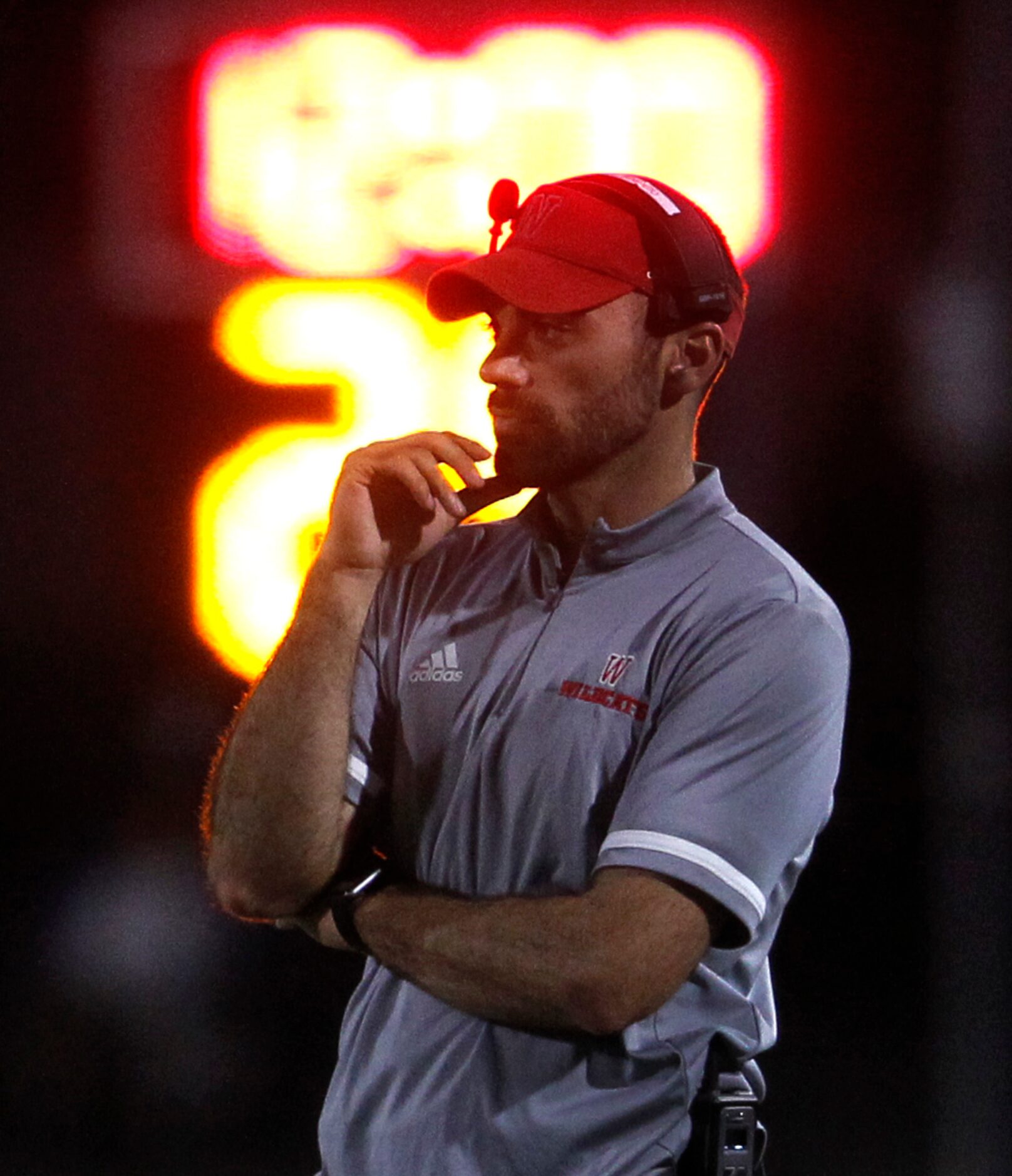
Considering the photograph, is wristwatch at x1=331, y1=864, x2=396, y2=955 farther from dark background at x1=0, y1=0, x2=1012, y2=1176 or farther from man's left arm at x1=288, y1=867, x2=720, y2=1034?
dark background at x1=0, y1=0, x2=1012, y2=1176

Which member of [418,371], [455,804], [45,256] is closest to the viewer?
[455,804]

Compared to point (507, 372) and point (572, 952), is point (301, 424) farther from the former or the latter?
point (572, 952)

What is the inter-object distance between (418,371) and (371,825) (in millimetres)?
1046

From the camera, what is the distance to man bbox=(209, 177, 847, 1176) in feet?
4.16

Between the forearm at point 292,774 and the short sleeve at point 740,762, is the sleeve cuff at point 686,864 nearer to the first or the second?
the short sleeve at point 740,762

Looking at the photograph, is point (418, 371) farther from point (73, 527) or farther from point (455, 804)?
point (455, 804)

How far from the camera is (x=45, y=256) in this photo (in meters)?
2.52

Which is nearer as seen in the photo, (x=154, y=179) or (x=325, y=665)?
(x=325, y=665)

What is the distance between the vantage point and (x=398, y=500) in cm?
150

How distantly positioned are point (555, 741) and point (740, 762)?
0.18 metres

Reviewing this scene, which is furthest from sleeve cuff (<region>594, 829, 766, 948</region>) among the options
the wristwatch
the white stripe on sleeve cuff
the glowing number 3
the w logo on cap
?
the glowing number 3

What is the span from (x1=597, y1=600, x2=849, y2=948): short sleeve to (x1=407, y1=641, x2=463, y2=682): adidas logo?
228 millimetres

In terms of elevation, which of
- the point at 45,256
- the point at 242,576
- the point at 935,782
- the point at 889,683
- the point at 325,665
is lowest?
the point at 935,782

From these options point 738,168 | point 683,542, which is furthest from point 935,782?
point 683,542
